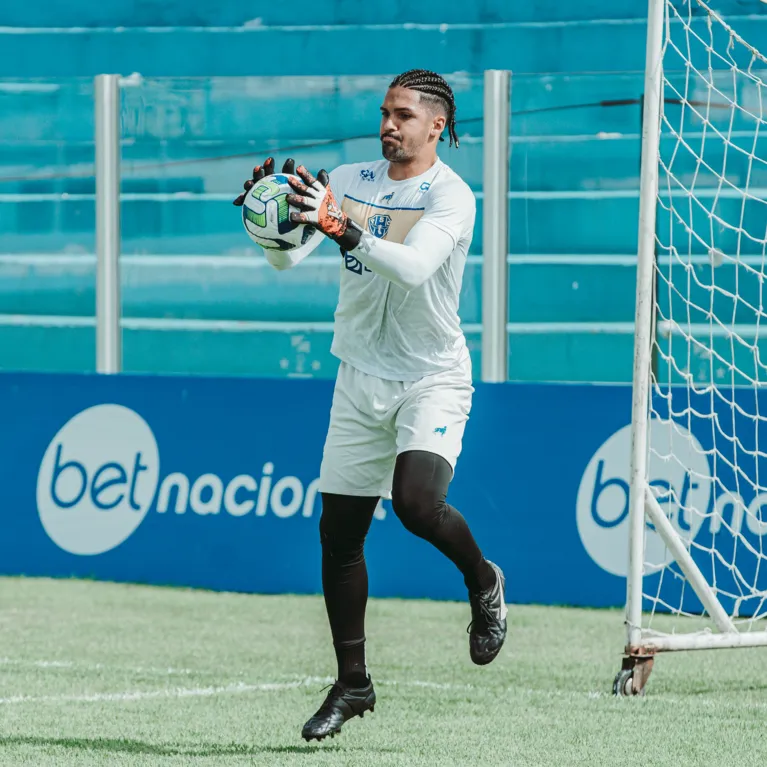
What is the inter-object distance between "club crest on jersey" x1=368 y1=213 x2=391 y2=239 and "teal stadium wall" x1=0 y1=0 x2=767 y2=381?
3334 millimetres

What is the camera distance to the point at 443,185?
4.39 m

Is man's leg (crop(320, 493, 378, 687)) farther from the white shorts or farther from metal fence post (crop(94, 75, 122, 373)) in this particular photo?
metal fence post (crop(94, 75, 122, 373))

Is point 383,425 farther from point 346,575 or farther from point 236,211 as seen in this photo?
point 236,211

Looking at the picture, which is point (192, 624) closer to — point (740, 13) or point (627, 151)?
point (627, 151)

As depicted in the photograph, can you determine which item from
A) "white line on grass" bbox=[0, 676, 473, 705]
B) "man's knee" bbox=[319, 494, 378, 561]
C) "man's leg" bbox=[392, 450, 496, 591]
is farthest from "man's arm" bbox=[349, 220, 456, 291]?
"white line on grass" bbox=[0, 676, 473, 705]

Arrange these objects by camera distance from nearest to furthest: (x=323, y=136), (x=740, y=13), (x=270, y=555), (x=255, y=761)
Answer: (x=255, y=761) → (x=270, y=555) → (x=323, y=136) → (x=740, y=13)

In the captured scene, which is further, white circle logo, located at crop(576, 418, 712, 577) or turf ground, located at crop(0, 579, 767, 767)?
white circle logo, located at crop(576, 418, 712, 577)

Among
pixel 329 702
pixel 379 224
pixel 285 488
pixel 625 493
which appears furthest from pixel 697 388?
pixel 329 702

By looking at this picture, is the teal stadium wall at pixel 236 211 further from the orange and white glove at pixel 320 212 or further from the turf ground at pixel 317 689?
the orange and white glove at pixel 320 212

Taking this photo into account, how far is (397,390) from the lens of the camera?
4.45m

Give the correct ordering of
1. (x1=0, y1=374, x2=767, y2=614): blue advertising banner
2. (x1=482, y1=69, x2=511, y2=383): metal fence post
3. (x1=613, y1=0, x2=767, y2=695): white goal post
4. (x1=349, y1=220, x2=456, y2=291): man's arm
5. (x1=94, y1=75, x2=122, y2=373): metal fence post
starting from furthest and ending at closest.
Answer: (x1=94, y1=75, x2=122, y2=373): metal fence post → (x1=482, y1=69, x2=511, y2=383): metal fence post → (x1=0, y1=374, x2=767, y2=614): blue advertising banner → (x1=613, y1=0, x2=767, y2=695): white goal post → (x1=349, y1=220, x2=456, y2=291): man's arm

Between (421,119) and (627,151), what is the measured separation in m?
4.93

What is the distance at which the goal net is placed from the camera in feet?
17.7

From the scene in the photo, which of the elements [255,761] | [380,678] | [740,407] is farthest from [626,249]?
[255,761]
